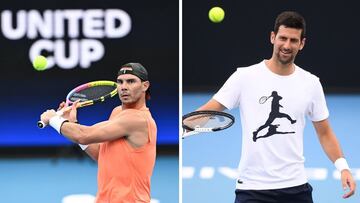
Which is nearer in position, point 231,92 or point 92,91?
point 231,92

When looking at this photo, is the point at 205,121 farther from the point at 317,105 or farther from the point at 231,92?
the point at 317,105

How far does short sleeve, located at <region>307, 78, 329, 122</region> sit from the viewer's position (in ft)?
16.6

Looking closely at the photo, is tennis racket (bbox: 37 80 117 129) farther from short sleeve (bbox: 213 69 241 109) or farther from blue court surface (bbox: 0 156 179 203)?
blue court surface (bbox: 0 156 179 203)

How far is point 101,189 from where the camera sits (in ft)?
16.3

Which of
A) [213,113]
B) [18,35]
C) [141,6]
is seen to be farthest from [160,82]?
[213,113]

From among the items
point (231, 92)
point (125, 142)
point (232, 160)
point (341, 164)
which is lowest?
point (232, 160)

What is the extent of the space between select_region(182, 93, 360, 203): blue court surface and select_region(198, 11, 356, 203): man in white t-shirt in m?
1.82

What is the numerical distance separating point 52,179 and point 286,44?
263cm

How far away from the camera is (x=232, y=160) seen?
689 cm

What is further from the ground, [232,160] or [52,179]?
[232,160]

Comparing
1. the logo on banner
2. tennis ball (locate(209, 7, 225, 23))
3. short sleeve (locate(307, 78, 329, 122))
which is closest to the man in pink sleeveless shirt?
short sleeve (locate(307, 78, 329, 122))

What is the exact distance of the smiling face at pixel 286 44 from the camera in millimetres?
4965

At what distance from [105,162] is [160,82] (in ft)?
6.85

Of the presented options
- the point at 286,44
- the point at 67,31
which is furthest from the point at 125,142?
the point at 67,31
